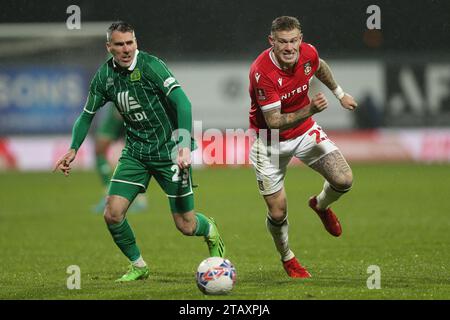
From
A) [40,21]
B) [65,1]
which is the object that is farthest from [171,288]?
[65,1]

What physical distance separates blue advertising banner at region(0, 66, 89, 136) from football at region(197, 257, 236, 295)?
53.1ft

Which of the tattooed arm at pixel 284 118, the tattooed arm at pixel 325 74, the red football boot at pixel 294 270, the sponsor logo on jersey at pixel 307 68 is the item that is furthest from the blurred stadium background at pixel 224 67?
the red football boot at pixel 294 270

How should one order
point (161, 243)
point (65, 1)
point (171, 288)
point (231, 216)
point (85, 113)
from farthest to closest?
point (65, 1) < point (231, 216) < point (161, 243) < point (85, 113) < point (171, 288)

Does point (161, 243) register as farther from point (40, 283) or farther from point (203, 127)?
point (203, 127)

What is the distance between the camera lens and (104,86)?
7.64 m

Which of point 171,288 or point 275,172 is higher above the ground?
point 275,172

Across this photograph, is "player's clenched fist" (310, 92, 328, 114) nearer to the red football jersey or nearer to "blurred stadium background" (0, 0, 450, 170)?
the red football jersey

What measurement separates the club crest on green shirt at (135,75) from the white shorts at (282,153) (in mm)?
1403

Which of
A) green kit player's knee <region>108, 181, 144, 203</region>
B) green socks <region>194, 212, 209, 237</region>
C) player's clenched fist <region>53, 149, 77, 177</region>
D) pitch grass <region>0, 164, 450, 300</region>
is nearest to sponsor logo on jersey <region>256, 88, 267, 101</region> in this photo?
green socks <region>194, 212, 209, 237</region>

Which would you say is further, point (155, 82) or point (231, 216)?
point (231, 216)

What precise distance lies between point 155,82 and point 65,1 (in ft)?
53.1

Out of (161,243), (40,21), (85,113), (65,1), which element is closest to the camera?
(85,113)

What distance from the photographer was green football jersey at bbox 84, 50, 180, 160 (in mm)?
7520

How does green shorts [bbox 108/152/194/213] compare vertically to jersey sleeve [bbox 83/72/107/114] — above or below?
below
